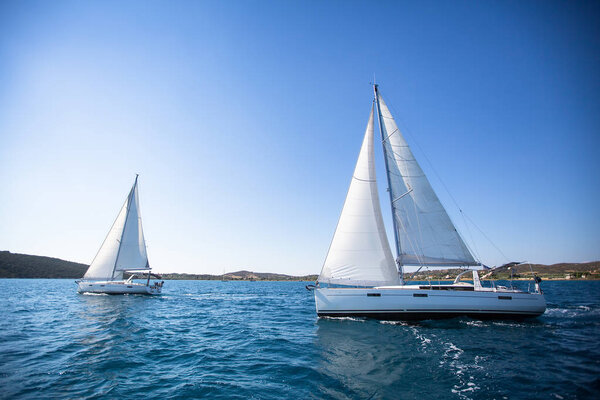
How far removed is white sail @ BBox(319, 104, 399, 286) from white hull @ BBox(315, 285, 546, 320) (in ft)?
3.24

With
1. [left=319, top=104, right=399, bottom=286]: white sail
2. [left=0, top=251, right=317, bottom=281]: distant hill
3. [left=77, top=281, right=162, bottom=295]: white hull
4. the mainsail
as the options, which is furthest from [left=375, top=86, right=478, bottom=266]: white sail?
[left=0, top=251, right=317, bottom=281]: distant hill

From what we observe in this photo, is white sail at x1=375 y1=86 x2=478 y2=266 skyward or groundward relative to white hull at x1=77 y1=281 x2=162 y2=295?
skyward

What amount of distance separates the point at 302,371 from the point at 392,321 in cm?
963

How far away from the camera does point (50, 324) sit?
15.4m

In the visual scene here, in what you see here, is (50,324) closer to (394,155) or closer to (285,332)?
(285,332)

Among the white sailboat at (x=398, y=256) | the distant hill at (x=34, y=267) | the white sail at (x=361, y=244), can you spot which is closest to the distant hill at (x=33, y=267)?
the distant hill at (x=34, y=267)

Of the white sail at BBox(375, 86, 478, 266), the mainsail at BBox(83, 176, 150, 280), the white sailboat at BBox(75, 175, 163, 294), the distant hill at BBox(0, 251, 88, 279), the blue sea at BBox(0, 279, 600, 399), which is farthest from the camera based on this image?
the distant hill at BBox(0, 251, 88, 279)

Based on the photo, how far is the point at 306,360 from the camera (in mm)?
9328

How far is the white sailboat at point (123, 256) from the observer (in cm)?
3409

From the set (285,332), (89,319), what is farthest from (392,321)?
(89,319)

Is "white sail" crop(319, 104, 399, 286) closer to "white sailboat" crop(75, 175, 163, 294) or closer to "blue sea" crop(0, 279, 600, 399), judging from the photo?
"blue sea" crop(0, 279, 600, 399)

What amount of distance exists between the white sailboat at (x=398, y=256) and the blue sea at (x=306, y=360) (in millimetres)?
956

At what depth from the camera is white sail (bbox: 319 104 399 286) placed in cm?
1617

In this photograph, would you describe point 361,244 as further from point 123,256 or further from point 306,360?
point 123,256
